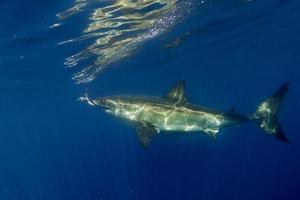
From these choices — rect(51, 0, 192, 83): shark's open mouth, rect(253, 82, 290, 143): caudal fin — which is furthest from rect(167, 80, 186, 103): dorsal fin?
rect(51, 0, 192, 83): shark's open mouth

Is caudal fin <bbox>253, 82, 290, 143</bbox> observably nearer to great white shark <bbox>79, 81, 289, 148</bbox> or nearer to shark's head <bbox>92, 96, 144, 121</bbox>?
great white shark <bbox>79, 81, 289, 148</bbox>

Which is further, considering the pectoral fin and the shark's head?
the shark's head

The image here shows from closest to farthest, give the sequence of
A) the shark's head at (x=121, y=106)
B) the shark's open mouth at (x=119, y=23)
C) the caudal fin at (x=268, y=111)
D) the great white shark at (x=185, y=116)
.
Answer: the great white shark at (x=185, y=116) → the caudal fin at (x=268, y=111) → the shark's head at (x=121, y=106) → the shark's open mouth at (x=119, y=23)

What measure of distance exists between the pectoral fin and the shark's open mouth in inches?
232

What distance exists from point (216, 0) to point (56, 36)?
8.14m

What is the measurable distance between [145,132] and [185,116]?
129cm

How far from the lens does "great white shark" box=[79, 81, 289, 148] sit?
11.0 meters

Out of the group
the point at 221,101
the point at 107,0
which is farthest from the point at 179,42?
the point at 221,101

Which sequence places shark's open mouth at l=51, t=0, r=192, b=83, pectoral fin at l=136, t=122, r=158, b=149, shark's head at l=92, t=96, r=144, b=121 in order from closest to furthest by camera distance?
pectoral fin at l=136, t=122, r=158, b=149 → shark's head at l=92, t=96, r=144, b=121 → shark's open mouth at l=51, t=0, r=192, b=83

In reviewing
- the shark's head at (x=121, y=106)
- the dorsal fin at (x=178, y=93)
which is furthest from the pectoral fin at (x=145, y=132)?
the dorsal fin at (x=178, y=93)

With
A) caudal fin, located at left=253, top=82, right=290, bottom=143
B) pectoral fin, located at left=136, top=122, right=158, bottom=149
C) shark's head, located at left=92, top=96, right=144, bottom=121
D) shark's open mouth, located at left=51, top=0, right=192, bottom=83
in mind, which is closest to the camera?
pectoral fin, located at left=136, top=122, right=158, bottom=149

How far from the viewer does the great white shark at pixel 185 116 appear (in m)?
11.0

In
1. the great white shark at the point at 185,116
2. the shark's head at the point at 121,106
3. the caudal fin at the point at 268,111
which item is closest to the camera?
the great white shark at the point at 185,116

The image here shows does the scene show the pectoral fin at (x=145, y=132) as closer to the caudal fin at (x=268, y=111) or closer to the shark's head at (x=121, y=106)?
the shark's head at (x=121, y=106)
